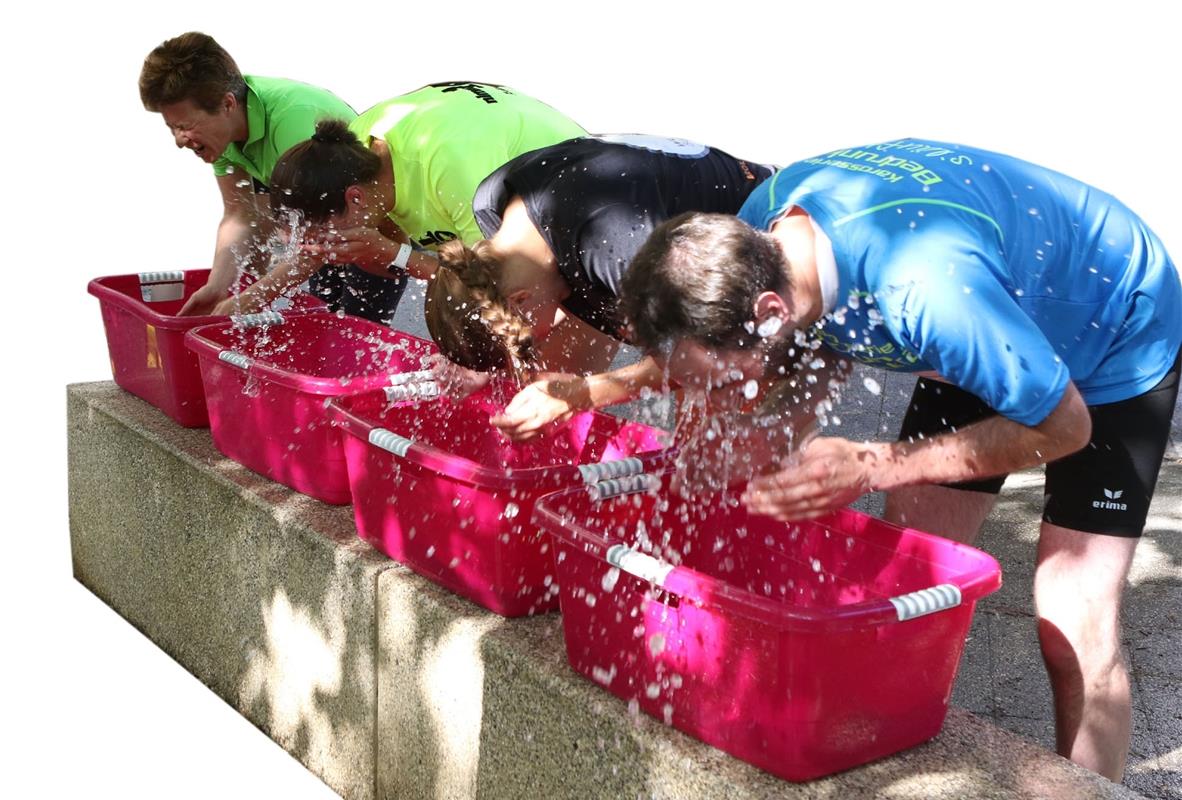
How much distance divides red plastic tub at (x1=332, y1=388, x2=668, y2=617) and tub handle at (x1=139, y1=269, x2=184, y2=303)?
1917 mm

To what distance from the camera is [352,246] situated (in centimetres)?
367

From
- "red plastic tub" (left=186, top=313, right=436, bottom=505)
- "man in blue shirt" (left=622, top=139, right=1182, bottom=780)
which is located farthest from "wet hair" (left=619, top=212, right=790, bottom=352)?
"red plastic tub" (left=186, top=313, right=436, bottom=505)

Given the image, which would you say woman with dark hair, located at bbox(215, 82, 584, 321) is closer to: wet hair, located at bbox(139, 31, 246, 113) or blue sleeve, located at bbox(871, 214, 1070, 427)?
wet hair, located at bbox(139, 31, 246, 113)

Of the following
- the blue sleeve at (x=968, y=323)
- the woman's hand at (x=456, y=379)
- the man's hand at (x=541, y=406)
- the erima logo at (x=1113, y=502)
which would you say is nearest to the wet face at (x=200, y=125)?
the woman's hand at (x=456, y=379)

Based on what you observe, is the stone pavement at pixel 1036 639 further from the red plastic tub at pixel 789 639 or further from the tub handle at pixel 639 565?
the tub handle at pixel 639 565

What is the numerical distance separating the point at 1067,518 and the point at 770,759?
32.7 inches

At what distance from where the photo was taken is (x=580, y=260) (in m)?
2.95

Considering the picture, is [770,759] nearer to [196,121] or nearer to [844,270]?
[844,270]

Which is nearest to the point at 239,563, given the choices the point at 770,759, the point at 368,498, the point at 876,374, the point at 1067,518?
the point at 368,498

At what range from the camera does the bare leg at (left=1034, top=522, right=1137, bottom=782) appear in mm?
2705

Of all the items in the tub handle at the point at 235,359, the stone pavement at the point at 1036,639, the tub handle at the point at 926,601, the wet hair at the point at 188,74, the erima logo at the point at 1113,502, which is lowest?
the stone pavement at the point at 1036,639

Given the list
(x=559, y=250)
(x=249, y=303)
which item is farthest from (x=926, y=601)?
(x=249, y=303)

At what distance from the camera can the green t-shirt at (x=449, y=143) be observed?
3.66 m

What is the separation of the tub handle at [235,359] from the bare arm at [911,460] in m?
1.78
